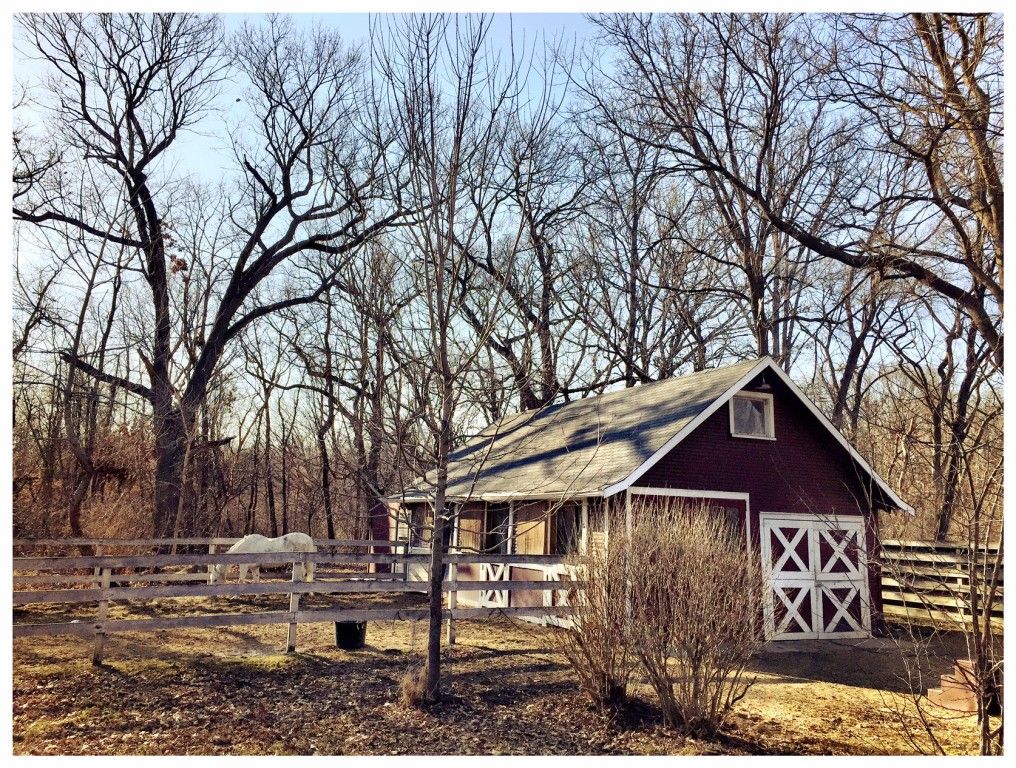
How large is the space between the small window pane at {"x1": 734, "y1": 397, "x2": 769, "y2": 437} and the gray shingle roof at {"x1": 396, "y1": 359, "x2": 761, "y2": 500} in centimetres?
55

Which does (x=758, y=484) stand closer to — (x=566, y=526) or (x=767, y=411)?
(x=767, y=411)

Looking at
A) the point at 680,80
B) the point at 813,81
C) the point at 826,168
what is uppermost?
the point at 680,80

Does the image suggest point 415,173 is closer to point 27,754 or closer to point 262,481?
point 27,754

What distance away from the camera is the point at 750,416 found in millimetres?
14164

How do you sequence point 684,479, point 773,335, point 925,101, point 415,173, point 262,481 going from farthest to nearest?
1. point 262,481
2. point 773,335
3. point 684,479
4. point 925,101
5. point 415,173

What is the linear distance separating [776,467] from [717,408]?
1.66m

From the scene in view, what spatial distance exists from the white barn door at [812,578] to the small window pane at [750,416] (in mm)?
1522

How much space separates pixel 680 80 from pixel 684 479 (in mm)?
11489

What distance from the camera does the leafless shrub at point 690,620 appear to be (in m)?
6.91

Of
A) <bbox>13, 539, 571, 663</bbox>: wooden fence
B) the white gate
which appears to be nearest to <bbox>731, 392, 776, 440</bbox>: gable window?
<bbox>13, 539, 571, 663</bbox>: wooden fence

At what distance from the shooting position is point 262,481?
35.8 metres

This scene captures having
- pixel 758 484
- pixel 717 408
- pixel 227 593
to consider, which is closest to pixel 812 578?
pixel 758 484

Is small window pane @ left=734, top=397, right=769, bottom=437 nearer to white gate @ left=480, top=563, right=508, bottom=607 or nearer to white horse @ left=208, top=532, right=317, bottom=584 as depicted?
white gate @ left=480, top=563, right=508, bottom=607

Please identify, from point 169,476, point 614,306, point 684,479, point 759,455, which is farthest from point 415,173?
point 614,306
